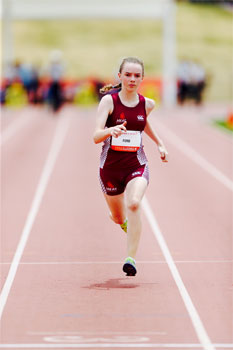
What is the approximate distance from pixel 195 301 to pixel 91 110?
30.9m

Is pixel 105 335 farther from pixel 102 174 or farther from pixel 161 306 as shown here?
pixel 102 174

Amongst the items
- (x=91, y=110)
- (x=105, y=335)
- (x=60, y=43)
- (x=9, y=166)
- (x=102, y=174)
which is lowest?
(x=105, y=335)

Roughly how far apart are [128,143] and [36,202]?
19.6 ft

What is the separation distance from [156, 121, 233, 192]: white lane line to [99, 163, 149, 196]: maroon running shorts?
7.24 meters

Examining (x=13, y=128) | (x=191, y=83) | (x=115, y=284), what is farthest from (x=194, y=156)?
(x=191, y=83)

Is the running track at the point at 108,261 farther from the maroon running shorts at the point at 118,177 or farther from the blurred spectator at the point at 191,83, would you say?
the blurred spectator at the point at 191,83

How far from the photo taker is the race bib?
8.27 meters

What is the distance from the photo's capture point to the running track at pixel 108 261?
22.2ft

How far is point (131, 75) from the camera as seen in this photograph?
8195mm

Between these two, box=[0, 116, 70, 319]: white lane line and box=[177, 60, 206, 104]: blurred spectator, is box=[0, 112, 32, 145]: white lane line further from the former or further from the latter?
box=[177, 60, 206, 104]: blurred spectator

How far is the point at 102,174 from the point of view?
8.58 meters

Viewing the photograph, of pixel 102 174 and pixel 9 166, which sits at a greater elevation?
pixel 9 166

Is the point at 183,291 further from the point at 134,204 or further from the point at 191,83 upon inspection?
the point at 191,83

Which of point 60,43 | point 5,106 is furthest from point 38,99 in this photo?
point 60,43
